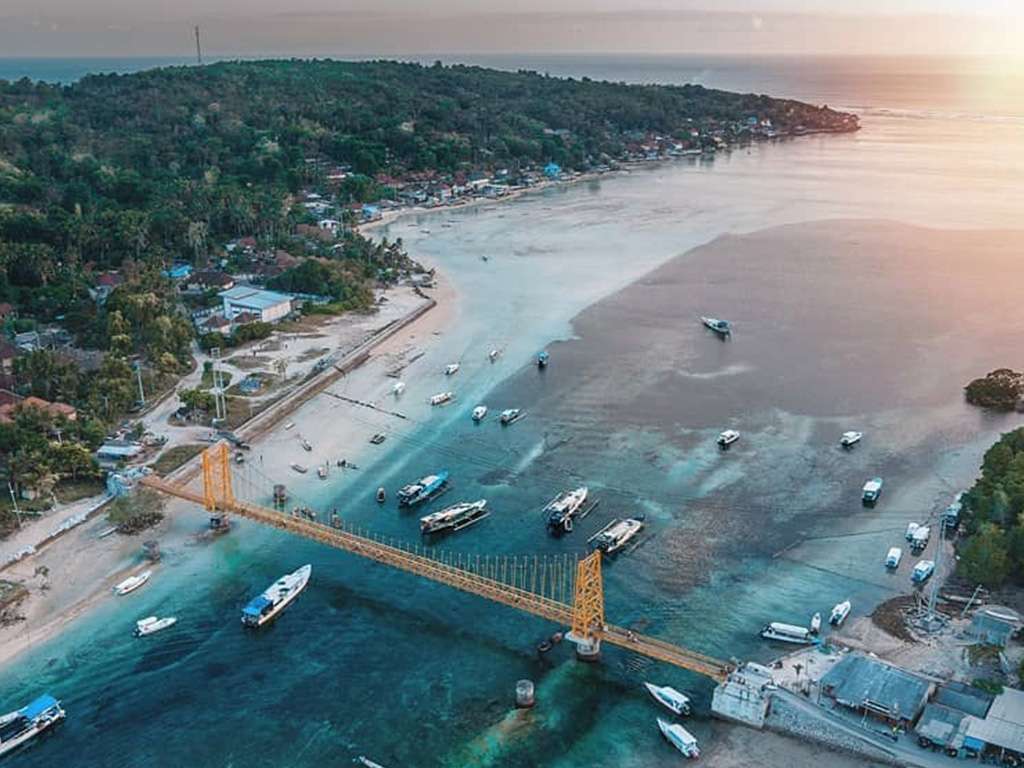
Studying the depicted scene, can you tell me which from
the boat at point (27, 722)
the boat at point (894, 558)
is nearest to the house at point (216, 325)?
the boat at point (27, 722)

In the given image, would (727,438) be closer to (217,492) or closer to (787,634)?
(787,634)

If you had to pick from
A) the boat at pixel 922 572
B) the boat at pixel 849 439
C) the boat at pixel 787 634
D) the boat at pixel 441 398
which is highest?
the boat at pixel 441 398

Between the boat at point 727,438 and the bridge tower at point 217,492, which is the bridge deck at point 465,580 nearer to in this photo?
the bridge tower at point 217,492

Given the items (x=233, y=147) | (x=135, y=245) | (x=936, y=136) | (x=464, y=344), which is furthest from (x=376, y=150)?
(x=936, y=136)

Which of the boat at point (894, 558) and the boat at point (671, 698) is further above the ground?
the boat at point (894, 558)

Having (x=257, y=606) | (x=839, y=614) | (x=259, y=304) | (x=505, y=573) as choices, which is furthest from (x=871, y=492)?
(x=259, y=304)

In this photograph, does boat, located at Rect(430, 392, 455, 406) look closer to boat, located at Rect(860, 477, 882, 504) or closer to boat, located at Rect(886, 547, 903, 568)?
boat, located at Rect(860, 477, 882, 504)

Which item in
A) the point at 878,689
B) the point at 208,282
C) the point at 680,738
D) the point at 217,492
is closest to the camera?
the point at 680,738
